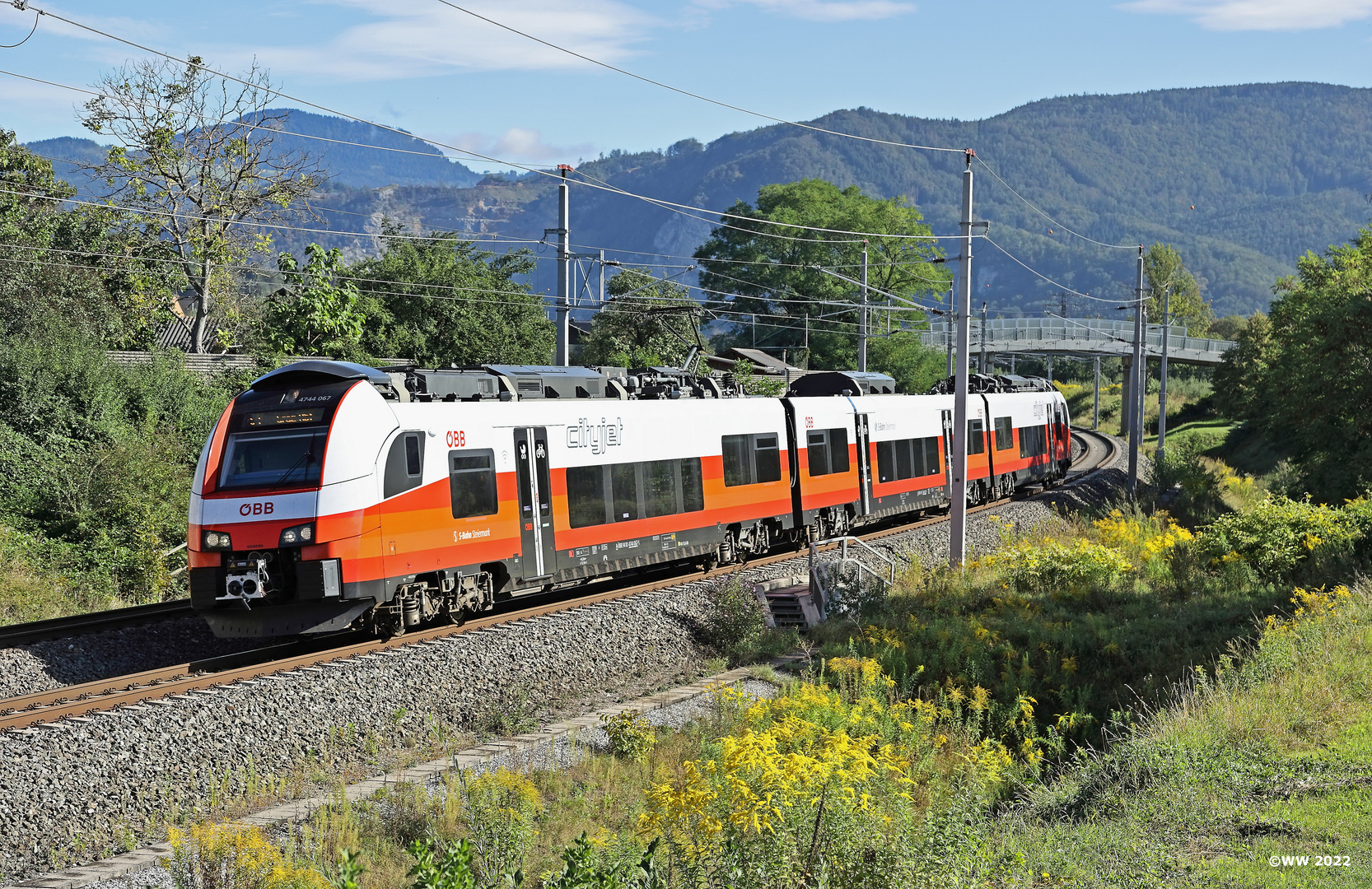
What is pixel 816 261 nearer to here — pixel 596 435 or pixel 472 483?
pixel 596 435

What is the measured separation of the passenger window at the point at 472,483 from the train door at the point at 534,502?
0.60 meters

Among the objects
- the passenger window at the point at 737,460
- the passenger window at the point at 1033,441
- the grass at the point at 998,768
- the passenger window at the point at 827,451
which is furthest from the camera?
the passenger window at the point at 1033,441

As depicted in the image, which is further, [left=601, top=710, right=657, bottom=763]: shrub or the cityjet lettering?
the cityjet lettering

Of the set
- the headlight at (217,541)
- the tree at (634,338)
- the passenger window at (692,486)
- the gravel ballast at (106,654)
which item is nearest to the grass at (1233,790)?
the passenger window at (692,486)

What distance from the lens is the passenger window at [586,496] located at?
1750cm

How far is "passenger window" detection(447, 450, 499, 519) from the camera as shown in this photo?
15281 mm

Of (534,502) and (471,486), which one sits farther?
(534,502)

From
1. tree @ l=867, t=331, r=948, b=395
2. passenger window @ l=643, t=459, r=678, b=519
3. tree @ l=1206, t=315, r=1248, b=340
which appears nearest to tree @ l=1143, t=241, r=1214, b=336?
tree @ l=1206, t=315, r=1248, b=340

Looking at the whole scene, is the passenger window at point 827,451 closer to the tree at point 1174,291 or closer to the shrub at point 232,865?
the shrub at point 232,865

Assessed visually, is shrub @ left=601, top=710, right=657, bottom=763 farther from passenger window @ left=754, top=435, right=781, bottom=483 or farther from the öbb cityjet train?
passenger window @ left=754, top=435, right=781, bottom=483

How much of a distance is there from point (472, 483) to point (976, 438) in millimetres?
20608

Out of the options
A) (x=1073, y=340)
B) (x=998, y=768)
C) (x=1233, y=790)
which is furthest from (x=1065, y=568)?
(x=1073, y=340)

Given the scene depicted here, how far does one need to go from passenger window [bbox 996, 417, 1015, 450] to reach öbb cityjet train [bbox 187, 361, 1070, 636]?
11217 mm

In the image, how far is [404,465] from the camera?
1448 centimetres
